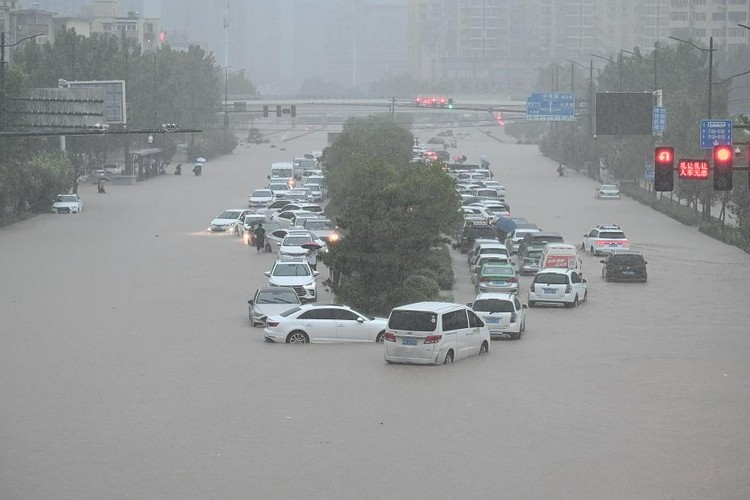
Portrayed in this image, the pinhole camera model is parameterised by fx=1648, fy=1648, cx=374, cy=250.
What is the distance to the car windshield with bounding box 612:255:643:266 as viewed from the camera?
5166 centimetres

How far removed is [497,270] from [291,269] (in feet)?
19.9

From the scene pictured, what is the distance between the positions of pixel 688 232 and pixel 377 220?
32.2 metres

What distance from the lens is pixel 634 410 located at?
91.0ft

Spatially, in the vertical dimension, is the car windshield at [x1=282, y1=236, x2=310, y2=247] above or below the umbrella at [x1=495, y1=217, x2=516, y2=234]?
above

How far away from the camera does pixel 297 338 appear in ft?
120

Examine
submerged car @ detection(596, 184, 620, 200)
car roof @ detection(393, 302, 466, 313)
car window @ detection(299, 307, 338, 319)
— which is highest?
car roof @ detection(393, 302, 466, 313)

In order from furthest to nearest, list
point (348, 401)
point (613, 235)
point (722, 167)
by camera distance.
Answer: point (613, 235), point (722, 167), point (348, 401)

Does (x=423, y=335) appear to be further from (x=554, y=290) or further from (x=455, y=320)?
(x=554, y=290)

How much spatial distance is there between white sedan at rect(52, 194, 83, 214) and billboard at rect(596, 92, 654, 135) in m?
26.6

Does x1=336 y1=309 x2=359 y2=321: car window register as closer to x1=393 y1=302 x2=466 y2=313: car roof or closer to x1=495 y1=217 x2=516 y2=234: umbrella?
x1=393 y1=302 x2=466 y2=313: car roof

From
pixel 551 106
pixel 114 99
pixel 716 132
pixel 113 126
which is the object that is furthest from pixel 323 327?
pixel 551 106

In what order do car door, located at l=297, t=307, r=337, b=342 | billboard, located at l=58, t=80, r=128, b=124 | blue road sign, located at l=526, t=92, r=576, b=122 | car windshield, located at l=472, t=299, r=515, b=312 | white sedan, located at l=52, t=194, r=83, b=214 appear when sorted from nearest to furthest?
car door, located at l=297, t=307, r=337, b=342 < car windshield, located at l=472, t=299, r=515, b=312 < white sedan, located at l=52, t=194, r=83, b=214 < billboard, located at l=58, t=80, r=128, b=124 < blue road sign, located at l=526, t=92, r=576, b=122

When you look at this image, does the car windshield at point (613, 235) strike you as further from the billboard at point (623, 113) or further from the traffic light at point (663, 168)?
the traffic light at point (663, 168)

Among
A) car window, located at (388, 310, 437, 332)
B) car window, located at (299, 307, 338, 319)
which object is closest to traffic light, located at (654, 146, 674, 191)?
car window, located at (388, 310, 437, 332)
